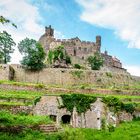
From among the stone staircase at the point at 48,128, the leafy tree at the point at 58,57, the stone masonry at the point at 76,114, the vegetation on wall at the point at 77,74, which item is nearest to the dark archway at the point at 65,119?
the stone masonry at the point at 76,114

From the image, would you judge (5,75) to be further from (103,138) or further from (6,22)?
(6,22)

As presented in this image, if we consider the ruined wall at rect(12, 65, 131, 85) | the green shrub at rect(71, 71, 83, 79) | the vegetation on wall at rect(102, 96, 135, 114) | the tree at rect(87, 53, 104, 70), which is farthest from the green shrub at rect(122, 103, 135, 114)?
the tree at rect(87, 53, 104, 70)

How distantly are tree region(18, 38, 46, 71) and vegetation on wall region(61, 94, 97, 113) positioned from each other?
1102 inches

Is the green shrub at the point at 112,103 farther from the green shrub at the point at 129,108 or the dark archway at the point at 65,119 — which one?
the dark archway at the point at 65,119

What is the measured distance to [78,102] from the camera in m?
36.2

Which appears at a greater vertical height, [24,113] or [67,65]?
[67,65]

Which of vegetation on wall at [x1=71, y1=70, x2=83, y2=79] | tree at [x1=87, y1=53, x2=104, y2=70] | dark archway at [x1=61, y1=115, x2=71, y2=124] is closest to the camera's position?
dark archway at [x1=61, y1=115, x2=71, y2=124]

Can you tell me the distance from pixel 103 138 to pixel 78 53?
2441 inches

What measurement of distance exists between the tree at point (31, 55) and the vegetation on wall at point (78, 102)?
2800cm

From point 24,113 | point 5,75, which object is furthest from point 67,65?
point 24,113

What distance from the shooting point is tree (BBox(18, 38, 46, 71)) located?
63.7m

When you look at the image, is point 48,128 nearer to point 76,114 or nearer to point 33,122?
point 33,122

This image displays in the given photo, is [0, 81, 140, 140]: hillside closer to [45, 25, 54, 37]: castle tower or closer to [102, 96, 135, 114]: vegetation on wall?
[102, 96, 135, 114]: vegetation on wall

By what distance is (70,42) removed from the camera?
90.1 m
